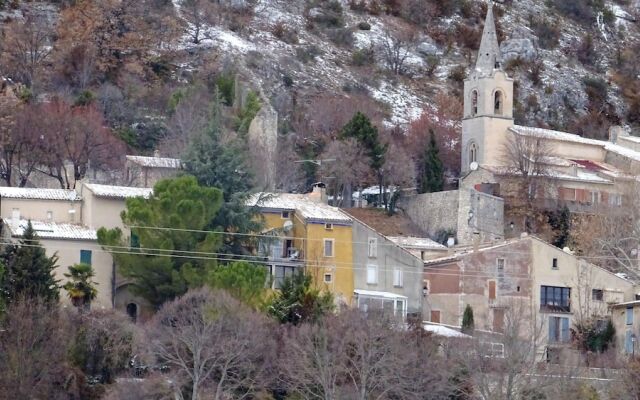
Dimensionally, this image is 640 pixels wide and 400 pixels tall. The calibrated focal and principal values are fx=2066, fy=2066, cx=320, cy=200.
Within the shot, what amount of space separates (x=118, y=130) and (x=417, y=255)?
69.9 ft

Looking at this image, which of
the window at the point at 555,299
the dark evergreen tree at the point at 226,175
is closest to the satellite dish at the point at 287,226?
the dark evergreen tree at the point at 226,175

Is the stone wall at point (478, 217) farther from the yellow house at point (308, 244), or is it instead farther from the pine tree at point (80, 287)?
the pine tree at point (80, 287)

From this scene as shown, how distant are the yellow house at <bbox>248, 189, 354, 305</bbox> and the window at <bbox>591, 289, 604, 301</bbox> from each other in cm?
982

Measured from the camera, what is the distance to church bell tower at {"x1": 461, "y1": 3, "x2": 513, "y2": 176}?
9731 cm

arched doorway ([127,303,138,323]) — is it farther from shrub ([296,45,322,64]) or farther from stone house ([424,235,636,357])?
shrub ([296,45,322,64])

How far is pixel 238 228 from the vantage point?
7562 cm

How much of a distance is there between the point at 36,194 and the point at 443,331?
16.0 metres

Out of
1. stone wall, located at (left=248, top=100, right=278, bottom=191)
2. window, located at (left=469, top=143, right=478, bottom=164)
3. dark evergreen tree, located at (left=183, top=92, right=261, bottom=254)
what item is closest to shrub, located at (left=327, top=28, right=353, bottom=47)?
stone wall, located at (left=248, top=100, right=278, bottom=191)

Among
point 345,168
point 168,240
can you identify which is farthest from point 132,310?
point 345,168

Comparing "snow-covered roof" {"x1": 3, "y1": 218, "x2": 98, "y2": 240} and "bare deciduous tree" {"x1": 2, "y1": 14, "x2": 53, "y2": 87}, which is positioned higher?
"bare deciduous tree" {"x1": 2, "y1": 14, "x2": 53, "y2": 87}

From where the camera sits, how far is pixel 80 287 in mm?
71812

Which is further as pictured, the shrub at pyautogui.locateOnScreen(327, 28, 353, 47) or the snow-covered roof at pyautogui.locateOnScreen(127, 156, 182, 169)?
the shrub at pyautogui.locateOnScreen(327, 28, 353, 47)

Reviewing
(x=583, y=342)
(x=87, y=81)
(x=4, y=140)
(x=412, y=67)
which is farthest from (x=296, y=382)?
(x=412, y=67)

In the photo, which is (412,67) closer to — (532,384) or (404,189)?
(404,189)
